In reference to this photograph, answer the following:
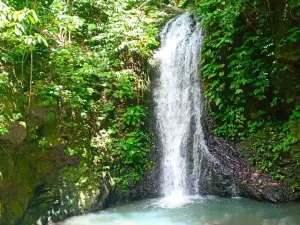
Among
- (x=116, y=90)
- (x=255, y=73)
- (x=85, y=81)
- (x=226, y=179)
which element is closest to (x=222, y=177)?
(x=226, y=179)

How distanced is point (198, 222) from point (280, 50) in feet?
13.5

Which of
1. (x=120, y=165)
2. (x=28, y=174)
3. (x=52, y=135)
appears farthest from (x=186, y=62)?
(x=28, y=174)

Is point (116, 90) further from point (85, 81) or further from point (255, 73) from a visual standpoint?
point (255, 73)

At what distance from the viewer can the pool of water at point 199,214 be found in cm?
540

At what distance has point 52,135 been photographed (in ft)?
20.0

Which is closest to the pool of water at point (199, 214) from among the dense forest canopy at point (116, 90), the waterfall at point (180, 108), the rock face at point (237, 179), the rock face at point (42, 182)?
the rock face at point (237, 179)

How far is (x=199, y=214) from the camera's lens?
5.81m

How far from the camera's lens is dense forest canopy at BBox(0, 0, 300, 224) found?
5559 millimetres

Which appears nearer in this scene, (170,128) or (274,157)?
(274,157)

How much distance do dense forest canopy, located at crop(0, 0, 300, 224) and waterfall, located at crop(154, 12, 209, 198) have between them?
437 mm

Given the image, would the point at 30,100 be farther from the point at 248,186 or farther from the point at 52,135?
the point at 248,186

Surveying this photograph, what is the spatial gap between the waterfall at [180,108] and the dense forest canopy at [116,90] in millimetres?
437

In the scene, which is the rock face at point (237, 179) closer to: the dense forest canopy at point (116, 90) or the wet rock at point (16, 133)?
the dense forest canopy at point (116, 90)

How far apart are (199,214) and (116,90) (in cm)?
377
